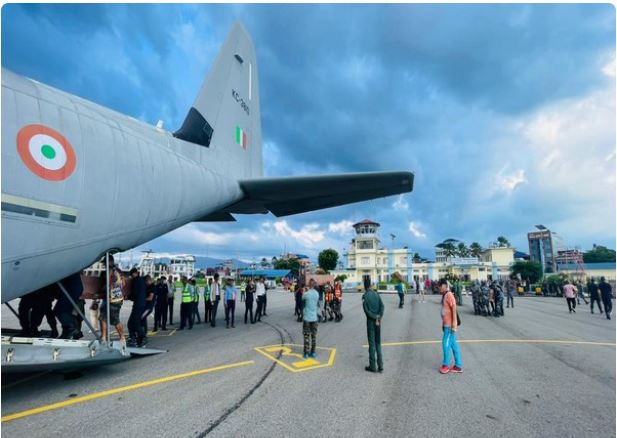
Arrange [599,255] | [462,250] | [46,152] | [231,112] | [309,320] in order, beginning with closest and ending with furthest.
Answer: [46,152], [309,320], [231,112], [462,250], [599,255]

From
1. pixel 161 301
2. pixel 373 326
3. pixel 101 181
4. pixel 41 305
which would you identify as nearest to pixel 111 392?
pixel 41 305

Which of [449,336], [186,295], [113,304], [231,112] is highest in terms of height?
[231,112]

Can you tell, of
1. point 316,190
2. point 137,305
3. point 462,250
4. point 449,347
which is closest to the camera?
point 449,347

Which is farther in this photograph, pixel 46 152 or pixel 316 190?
pixel 316 190

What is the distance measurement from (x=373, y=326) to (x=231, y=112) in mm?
8398

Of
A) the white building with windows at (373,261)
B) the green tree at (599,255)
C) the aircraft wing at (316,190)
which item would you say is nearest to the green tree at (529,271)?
the white building with windows at (373,261)

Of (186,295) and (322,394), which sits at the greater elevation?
(186,295)

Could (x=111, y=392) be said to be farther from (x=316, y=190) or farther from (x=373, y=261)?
(x=373, y=261)

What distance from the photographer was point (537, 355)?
7.59 m

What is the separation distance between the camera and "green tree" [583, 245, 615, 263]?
115 meters

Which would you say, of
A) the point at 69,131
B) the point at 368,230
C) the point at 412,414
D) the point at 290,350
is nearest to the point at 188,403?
the point at 412,414

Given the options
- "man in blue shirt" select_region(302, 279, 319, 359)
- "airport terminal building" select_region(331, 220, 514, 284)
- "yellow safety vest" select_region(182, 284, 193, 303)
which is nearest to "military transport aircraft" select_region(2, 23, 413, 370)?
"man in blue shirt" select_region(302, 279, 319, 359)

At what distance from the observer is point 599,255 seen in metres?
117

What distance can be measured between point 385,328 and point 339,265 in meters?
89.7
